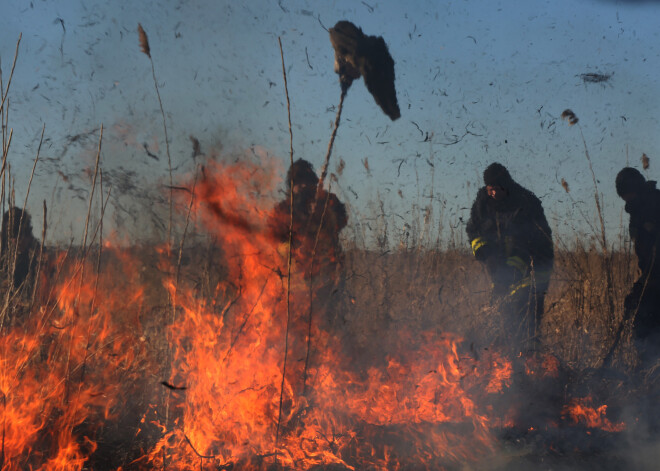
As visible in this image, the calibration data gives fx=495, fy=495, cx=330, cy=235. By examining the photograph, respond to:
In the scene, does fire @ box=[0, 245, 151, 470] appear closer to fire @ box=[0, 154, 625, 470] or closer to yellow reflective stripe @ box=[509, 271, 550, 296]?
fire @ box=[0, 154, 625, 470]

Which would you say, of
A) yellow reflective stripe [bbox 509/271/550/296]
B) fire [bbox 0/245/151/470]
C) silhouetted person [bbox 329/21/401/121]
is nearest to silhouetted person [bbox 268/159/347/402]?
silhouetted person [bbox 329/21/401/121]

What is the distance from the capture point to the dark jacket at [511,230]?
497cm

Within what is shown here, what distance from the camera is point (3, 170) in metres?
2.61

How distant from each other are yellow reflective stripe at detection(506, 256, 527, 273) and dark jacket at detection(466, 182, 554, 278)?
1 cm

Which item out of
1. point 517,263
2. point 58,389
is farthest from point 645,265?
point 58,389

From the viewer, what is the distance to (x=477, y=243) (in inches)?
207

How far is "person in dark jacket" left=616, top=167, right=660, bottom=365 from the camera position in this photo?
14.3ft

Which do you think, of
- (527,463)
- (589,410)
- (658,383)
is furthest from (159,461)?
(658,383)

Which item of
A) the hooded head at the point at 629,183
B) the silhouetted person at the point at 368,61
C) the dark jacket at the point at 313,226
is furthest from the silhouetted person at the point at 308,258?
the hooded head at the point at 629,183

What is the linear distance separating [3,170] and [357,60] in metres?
2.54

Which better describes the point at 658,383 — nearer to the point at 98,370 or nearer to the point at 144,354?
the point at 144,354

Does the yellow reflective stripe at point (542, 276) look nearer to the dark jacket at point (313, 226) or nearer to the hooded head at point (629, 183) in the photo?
the hooded head at point (629, 183)

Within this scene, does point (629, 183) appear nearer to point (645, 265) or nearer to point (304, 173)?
point (645, 265)

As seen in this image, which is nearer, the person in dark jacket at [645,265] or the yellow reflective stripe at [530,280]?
the person in dark jacket at [645,265]
